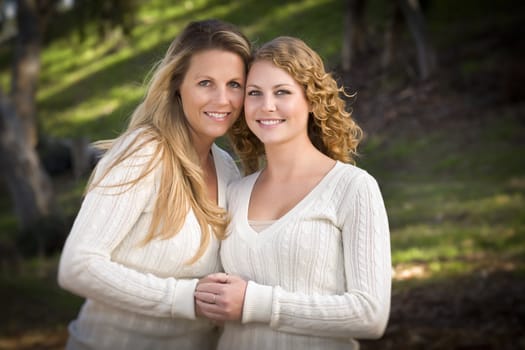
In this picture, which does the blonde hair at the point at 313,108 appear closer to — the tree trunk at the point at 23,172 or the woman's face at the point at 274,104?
the woman's face at the point at 274,104

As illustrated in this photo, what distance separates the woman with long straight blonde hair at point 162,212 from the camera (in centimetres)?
245

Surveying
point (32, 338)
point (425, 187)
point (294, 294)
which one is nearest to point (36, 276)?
point (32, 338)

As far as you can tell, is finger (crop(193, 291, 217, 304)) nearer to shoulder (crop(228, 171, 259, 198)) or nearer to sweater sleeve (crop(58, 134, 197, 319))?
sweater sleeve (crop(58, 134, 197, 319))

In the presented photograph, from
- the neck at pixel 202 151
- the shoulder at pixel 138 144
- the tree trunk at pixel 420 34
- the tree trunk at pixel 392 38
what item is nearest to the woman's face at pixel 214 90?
the neck at pixel 202 151

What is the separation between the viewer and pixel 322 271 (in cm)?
237

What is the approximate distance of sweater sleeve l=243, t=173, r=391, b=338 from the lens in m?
2.30

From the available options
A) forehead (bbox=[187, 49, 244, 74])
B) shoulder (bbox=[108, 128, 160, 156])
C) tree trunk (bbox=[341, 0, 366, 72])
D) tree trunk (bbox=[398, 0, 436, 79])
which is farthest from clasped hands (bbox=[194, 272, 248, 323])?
tree trunk (bbox=[341, 0, 366, 72])

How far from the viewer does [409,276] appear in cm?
580

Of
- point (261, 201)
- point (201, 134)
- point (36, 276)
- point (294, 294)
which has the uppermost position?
point (201, 134)

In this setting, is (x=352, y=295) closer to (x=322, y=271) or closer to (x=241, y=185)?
(x=322, y=271)

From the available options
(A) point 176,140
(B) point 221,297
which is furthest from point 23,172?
(B) point 221,297

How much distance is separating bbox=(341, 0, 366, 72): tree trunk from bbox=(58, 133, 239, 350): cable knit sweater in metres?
8.34

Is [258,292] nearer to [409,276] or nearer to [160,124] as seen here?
[160,124]

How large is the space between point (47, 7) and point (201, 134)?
23.3ft
